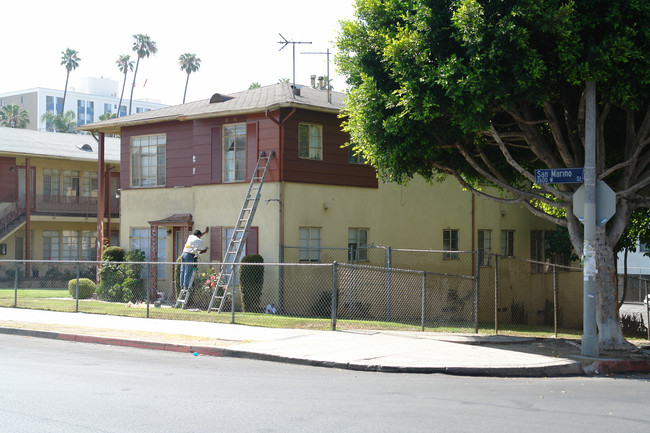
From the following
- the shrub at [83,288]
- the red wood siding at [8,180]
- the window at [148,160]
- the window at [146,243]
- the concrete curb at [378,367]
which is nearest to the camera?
the concrete curb at [378,367]

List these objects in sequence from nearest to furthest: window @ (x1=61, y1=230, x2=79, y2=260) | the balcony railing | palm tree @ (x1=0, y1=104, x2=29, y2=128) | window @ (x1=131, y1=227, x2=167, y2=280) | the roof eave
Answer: the roof eave < window @ (x1=131, y1=227, x2=167, y2=280) < the balcony railing < window @ (x1=61, y1=230, x2=79, y2=260) < palm tree @ (x1=0, y1=104, x2=29, y2=128)

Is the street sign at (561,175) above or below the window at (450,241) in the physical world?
above

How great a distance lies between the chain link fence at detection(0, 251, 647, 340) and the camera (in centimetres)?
1917

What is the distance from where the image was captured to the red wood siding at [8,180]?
34781 mm

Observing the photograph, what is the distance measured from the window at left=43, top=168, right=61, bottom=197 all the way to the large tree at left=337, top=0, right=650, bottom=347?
25.9 metres

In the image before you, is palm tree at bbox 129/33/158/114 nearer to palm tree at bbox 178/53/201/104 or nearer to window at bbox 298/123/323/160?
palm tree at bbox 178/53/201/104

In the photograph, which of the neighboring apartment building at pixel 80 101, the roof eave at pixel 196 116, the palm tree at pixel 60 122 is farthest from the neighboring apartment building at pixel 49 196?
the neighboring apartment building at pixel 80 101

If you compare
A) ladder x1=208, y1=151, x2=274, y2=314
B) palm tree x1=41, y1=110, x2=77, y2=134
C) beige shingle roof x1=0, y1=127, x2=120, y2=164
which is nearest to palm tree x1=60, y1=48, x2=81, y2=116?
palm tree x1=41, y1=110, x2=77, y2=134

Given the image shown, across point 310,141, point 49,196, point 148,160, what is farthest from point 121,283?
point 49,196

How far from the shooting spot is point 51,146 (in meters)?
36.4

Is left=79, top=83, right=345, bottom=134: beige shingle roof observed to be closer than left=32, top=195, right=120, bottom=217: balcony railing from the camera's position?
Yes

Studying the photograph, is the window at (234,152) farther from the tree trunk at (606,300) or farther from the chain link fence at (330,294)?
the tree trunk at (606,300)

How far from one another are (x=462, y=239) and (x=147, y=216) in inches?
485

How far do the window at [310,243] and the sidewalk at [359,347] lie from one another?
21.2 ft
